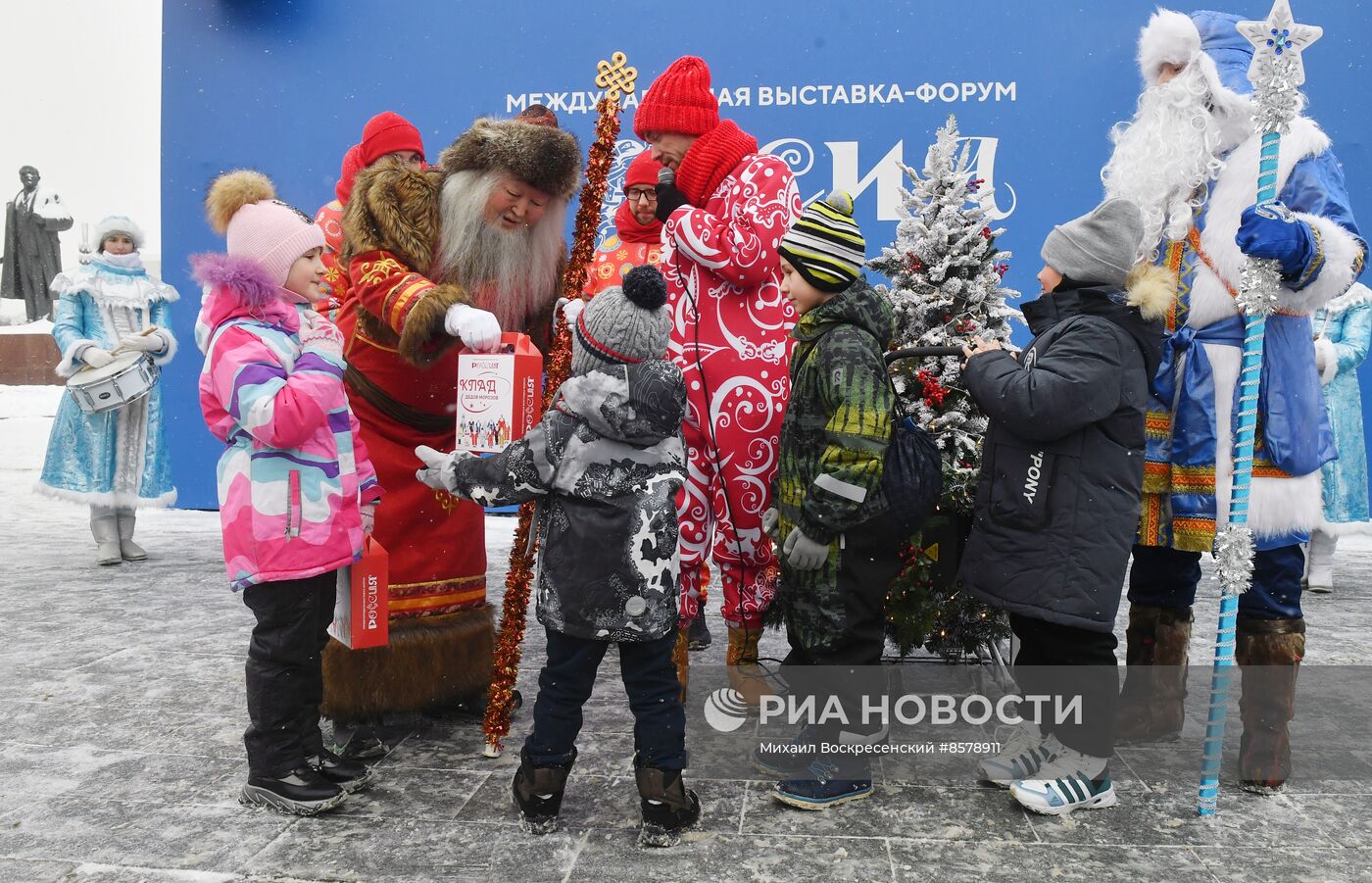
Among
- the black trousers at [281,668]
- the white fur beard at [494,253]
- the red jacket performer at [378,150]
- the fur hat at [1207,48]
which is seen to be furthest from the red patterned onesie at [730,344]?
the fur hat at [1207,48]

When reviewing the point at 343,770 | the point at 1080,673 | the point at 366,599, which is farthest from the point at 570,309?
the point at 1080,673

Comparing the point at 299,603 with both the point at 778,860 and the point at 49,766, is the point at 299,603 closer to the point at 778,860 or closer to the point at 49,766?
the point at 49,766

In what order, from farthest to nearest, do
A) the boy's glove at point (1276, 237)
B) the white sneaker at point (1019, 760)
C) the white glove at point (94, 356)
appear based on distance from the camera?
1. the white glove at point (94, 356)
2. the white sneaker at point (1019, 760)
3. the boy's glove at point (1276, 237)

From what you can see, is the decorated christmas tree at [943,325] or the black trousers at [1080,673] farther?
the decorated christmas tree at [943,325]

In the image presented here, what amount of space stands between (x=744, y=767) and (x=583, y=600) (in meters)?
0.91

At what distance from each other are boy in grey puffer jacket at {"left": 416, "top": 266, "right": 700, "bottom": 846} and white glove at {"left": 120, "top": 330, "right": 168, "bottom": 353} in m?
4.34

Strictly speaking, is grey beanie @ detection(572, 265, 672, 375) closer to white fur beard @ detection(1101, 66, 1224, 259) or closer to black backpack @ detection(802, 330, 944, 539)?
black backpack @ detection(802, 330, 944, 539)

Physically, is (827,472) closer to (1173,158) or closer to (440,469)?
(440,469)

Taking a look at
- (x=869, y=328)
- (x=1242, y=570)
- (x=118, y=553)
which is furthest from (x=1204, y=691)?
(x=118, y=553)

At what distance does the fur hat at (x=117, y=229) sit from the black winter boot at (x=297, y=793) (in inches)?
185

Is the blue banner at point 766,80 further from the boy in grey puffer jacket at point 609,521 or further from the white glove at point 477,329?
the boy in grey puffer jacket at point 609,521

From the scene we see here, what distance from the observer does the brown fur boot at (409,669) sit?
312 cm

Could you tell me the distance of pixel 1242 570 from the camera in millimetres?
2717

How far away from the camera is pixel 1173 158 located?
3059 millimetres
